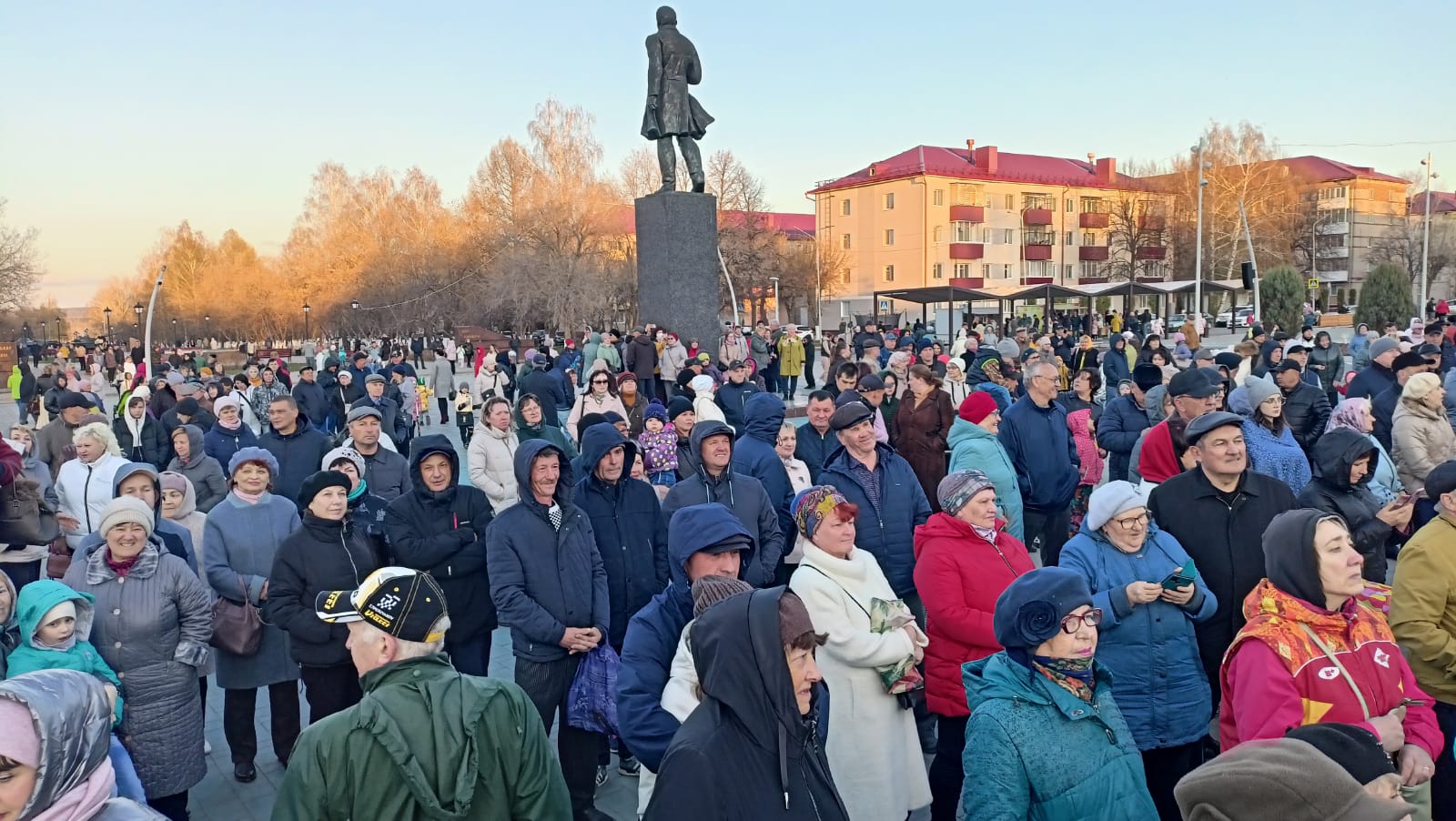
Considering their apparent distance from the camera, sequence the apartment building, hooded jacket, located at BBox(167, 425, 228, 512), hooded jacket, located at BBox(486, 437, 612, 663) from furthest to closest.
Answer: the apartment building → hooded jacket, located at BBox(167, 425, 228, 512) → hooded jacket, located at BBox(486, 437, 612, 663)

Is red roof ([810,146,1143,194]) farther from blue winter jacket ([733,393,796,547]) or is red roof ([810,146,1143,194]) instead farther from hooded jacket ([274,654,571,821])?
hooded jacket ([274,654,571,821])

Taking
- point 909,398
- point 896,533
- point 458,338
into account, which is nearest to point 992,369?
point 909,398

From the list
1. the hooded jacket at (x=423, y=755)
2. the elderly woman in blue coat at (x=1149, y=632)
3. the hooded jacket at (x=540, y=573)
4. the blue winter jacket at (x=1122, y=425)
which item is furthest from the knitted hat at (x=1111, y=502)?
the blue winter jacket at (x=1122, y=425)

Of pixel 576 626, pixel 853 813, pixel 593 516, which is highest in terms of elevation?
pixel 593 516

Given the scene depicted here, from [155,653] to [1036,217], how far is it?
7034 centimetres

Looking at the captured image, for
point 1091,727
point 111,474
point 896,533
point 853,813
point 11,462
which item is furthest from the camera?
point 111,474

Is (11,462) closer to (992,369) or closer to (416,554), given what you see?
(416,554)

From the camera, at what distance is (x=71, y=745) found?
7.53 feet

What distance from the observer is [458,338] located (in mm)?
49906

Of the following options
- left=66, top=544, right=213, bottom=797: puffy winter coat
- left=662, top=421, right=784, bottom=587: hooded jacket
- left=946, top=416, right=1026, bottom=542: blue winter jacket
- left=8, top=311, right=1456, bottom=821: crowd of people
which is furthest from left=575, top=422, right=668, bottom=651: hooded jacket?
left=946, top=416, right=1026, bottom=542: blue winter jacket

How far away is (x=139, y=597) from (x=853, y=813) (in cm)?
311

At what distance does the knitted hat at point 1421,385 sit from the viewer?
6.73 metres

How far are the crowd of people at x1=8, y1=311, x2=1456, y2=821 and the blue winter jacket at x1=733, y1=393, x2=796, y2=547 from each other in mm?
22

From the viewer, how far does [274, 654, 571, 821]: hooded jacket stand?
2.42m
